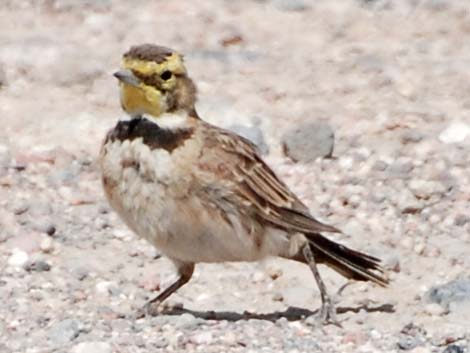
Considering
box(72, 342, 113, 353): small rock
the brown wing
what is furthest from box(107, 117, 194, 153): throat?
box(72, 342, 113, 353): small rock

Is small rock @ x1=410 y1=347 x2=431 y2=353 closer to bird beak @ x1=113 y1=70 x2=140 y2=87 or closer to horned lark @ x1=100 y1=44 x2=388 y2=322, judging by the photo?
horned lark @ x1=100 y1=44 x2=388 y2=322

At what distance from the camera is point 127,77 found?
25.7ft

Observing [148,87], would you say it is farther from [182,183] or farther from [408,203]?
[408,203]

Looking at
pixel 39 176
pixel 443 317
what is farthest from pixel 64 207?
pixel 443 317

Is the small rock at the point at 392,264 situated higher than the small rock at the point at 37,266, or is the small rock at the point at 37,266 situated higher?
the small rock at the point at 392,264

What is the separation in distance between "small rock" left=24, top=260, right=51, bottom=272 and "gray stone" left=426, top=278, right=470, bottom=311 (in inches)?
76.1

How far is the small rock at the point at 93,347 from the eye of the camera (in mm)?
7391

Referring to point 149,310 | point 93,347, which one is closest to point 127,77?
point 149,310

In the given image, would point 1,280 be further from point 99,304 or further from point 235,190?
point 235,190

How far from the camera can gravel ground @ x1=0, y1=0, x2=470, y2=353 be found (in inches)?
315

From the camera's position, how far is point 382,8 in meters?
13.1

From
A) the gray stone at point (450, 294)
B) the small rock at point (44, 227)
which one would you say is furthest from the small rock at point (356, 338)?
the small rock at point (44, 227)

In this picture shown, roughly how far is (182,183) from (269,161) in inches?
102

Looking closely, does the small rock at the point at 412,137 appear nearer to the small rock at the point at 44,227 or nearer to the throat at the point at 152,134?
the small rock at the point at 44,227
